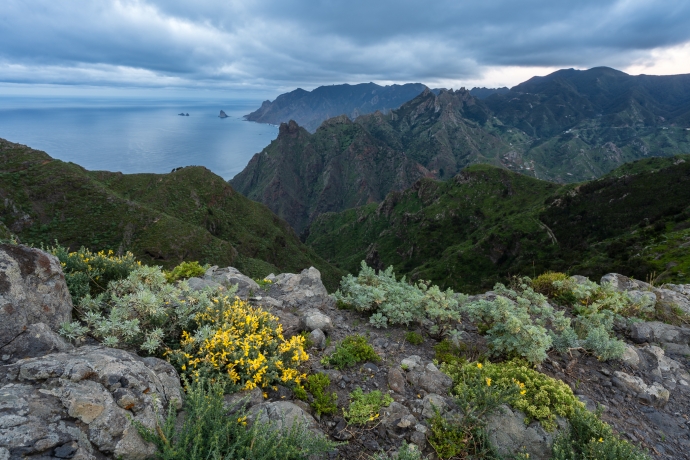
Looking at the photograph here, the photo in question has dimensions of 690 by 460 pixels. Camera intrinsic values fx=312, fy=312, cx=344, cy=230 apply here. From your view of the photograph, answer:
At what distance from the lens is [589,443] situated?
4.57m

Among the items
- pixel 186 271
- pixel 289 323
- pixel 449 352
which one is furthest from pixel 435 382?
pixel 186 271

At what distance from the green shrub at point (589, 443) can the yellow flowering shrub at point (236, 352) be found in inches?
169

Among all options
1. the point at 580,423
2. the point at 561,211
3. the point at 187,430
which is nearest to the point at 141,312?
the point at 187,430

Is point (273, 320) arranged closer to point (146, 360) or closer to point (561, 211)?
point (146, 360)

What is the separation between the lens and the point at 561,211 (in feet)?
303

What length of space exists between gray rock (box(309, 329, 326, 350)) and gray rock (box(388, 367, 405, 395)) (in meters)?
1.82

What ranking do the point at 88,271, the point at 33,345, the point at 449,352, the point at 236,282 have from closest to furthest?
the point at 33,345, the point at 88,271, the point at 449,352, the point at 236,282

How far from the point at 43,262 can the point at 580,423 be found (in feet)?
31.5

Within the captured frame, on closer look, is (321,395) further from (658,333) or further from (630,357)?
(658,333)

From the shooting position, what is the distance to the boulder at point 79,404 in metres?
3.17

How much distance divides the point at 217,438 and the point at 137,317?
3.55 meters

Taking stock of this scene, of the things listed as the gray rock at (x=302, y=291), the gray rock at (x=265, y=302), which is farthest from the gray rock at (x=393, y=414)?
the gray rock at (x=265, y=302)

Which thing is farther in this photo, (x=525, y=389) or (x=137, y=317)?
(x=137, y=317)

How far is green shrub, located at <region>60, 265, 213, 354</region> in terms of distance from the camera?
5219 mm
